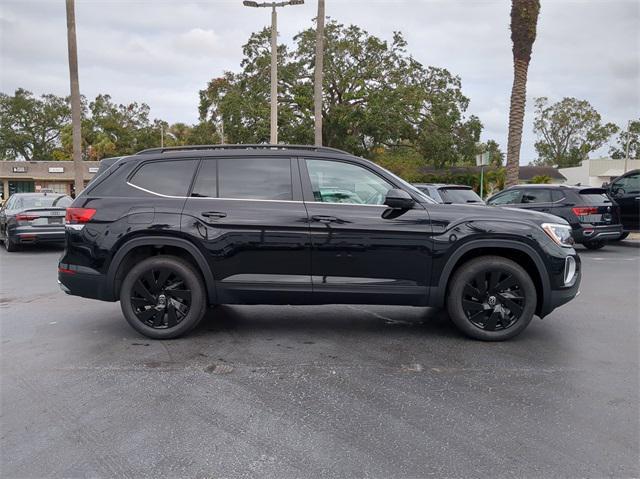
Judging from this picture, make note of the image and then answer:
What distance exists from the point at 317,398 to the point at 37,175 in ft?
166

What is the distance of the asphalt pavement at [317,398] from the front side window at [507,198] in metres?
7.17

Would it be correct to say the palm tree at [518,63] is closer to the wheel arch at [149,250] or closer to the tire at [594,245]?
the tire at [594,245]

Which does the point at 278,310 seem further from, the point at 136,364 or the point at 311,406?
the point at 311,406

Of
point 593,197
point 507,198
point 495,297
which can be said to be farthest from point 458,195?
point 495,297

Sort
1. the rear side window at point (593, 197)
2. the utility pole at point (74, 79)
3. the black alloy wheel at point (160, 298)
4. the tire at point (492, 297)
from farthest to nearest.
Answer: the utility pole at point (74, 79), the rear side window at point (593, 197), the black alloy wheel at point (160, 298), the tire at point (492, 297)

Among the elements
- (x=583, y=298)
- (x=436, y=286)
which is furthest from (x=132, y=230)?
(x=583, y=298)

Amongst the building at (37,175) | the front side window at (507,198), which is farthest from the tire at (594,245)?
the building at (37,175)

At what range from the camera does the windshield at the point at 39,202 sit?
12403mm

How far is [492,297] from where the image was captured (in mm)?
4750

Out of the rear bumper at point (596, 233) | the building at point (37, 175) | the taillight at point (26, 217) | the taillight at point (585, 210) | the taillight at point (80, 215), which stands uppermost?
the building at point (37, 175)

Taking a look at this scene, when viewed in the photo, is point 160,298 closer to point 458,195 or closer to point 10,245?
point 458,195

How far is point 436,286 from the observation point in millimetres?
4719

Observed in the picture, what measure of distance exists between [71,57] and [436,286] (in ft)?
60.5

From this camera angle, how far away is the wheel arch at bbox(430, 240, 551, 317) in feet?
15.3
